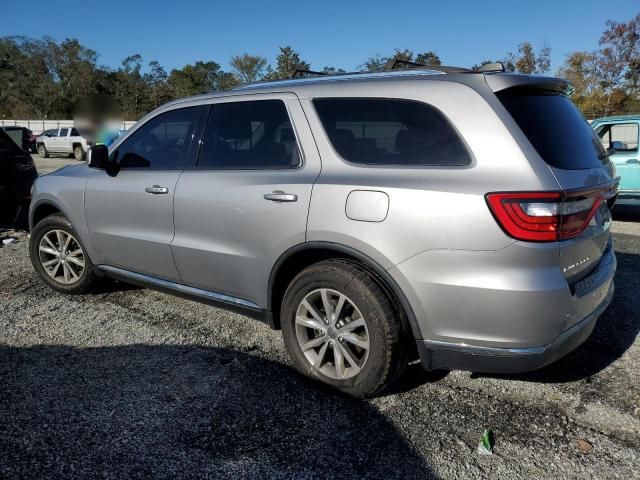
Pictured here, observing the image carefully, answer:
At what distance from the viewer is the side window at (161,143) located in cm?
366

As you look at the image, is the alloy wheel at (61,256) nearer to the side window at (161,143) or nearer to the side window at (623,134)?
the side window at (161,143)

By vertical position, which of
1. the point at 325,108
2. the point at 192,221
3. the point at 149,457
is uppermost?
the point at 325,108

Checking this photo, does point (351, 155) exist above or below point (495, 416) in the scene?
above

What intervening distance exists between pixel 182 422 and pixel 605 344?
9.68 ft

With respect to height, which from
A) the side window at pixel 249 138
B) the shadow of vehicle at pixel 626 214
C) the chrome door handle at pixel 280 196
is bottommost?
the shadow of vehicle at pixel 626 214

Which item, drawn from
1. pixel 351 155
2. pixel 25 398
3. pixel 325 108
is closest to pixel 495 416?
pixel 351 155

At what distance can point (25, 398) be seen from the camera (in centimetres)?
282

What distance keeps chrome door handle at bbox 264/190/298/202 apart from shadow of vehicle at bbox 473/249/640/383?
1609mm

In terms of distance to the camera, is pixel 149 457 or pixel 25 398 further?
pixel 25 398

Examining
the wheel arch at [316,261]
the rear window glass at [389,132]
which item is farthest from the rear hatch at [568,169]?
the wheel arch at [316,261]

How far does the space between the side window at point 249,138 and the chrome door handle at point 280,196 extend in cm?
20

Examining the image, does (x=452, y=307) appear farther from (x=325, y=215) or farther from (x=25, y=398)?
(x=25, y=398)

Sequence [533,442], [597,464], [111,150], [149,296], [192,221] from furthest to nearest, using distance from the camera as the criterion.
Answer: [149,296], [111,150], [192,221], [533,442], [597,464]

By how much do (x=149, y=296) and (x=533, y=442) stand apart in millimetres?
3379
